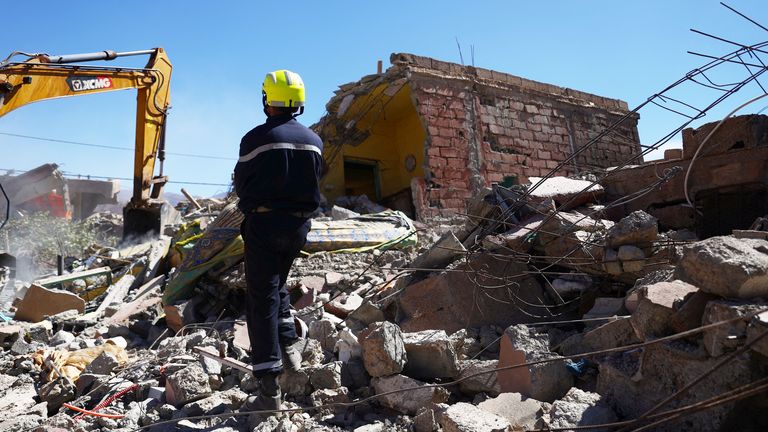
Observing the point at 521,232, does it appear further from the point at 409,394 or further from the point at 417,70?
the point at 417,70

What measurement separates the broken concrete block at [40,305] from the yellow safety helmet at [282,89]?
182 inches

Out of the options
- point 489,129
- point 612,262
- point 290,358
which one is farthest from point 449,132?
point 290,358

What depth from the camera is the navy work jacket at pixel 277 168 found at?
283 cm

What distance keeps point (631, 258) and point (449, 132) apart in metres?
6.71

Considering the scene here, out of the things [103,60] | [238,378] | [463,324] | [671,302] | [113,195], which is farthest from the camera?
[113,195]

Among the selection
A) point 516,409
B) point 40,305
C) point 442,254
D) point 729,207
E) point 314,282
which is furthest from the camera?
point 40,305

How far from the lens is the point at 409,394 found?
2.58 m

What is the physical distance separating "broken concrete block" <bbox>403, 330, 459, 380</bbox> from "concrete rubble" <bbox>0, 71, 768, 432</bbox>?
1 cm

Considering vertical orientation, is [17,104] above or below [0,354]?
above

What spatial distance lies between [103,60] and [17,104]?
3.71 ft

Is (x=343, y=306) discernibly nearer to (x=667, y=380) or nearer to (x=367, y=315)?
(x=367, y=315)

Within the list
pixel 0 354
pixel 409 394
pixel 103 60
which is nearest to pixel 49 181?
pixel 103 60

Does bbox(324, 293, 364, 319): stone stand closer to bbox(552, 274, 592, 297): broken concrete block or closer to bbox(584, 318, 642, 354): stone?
bbox(552, 274, 592, 297): broken concrete block

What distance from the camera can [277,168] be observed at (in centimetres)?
284
